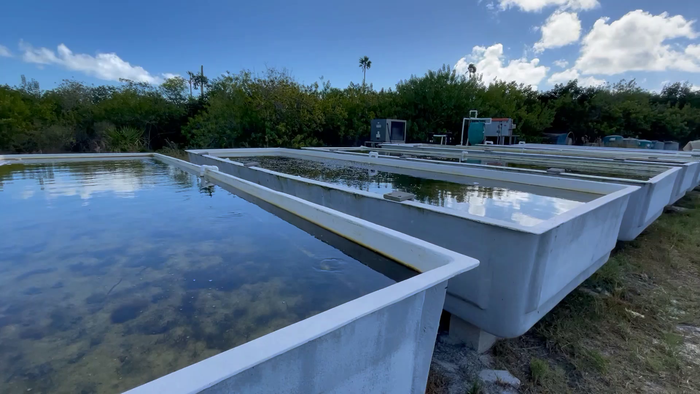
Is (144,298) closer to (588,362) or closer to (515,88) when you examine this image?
(588,362)

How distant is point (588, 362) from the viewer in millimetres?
1910

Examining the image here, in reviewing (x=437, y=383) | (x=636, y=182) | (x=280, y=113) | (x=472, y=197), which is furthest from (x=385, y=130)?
(x=437, y=383)

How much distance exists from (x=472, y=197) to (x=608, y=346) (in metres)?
1.41

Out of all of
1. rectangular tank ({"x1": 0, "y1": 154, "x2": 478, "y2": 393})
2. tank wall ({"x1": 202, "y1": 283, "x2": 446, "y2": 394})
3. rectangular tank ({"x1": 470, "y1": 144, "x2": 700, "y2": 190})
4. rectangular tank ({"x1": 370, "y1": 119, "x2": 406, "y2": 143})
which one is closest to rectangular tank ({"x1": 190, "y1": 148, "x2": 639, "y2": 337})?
rectangular tank ({"x1": 0, "y1": 154, "x2": 478, "y2": 393})

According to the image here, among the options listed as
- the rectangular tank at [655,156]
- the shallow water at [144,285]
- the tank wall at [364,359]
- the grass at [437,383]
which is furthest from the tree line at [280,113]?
the tank wall at [364,359]

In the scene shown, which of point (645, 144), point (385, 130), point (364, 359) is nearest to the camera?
point (364, 359)

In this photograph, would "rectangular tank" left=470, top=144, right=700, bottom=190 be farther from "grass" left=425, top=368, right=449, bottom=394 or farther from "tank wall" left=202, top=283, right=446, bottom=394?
"tank wall" left=202, top=283, right=446, bottom=394

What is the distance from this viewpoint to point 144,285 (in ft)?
4.84

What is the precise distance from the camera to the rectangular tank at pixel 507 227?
A: 1.59 metres

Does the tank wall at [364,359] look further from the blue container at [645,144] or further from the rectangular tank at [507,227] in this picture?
the blue container at [645,144]

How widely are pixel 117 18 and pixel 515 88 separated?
18.0m

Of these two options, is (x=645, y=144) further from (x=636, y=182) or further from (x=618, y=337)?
(x=618, y=337)

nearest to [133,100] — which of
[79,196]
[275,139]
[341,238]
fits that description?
[275,139]

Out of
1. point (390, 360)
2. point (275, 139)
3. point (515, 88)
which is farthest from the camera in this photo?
point (515, 88)
